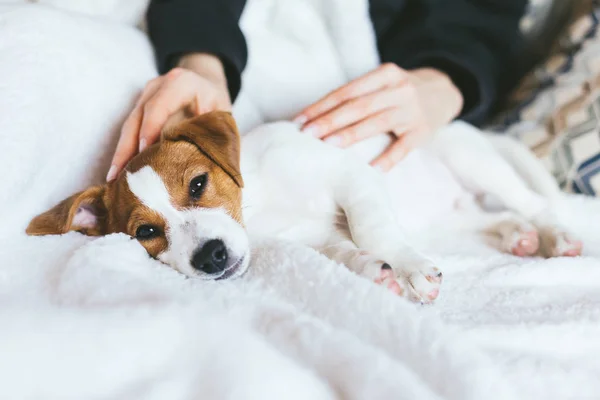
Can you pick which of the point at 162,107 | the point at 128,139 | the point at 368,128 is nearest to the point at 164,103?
the point at 162,107

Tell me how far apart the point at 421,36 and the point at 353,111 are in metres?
0.66

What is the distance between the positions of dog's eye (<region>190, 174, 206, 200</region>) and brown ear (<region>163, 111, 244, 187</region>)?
60 mm

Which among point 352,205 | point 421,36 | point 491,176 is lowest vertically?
point 491,176

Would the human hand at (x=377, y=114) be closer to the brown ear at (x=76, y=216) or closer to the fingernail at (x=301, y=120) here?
the fingernail at (x=301, y=120)

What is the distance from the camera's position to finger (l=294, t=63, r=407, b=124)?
1518 millimetres

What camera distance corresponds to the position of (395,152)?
160cm

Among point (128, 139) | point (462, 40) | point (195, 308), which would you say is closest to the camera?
point (195, 308)

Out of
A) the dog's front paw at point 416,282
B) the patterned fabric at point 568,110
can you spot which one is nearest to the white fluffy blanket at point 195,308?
the dog's front paw at point 416,282

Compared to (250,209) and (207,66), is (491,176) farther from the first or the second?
(207,66)

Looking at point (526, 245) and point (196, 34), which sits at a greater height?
point (196, 34)

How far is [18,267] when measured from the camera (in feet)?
3.10

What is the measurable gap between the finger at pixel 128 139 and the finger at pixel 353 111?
0.45 metres

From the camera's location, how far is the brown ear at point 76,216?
3.61 feet

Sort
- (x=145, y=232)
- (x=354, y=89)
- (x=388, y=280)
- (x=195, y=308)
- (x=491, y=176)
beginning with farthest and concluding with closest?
1. (x=491, y=176)
2. (x=354, y=89)
3. (x=145, y=232)
4. (x=388, y=280)
5. (x=195, y=308)
